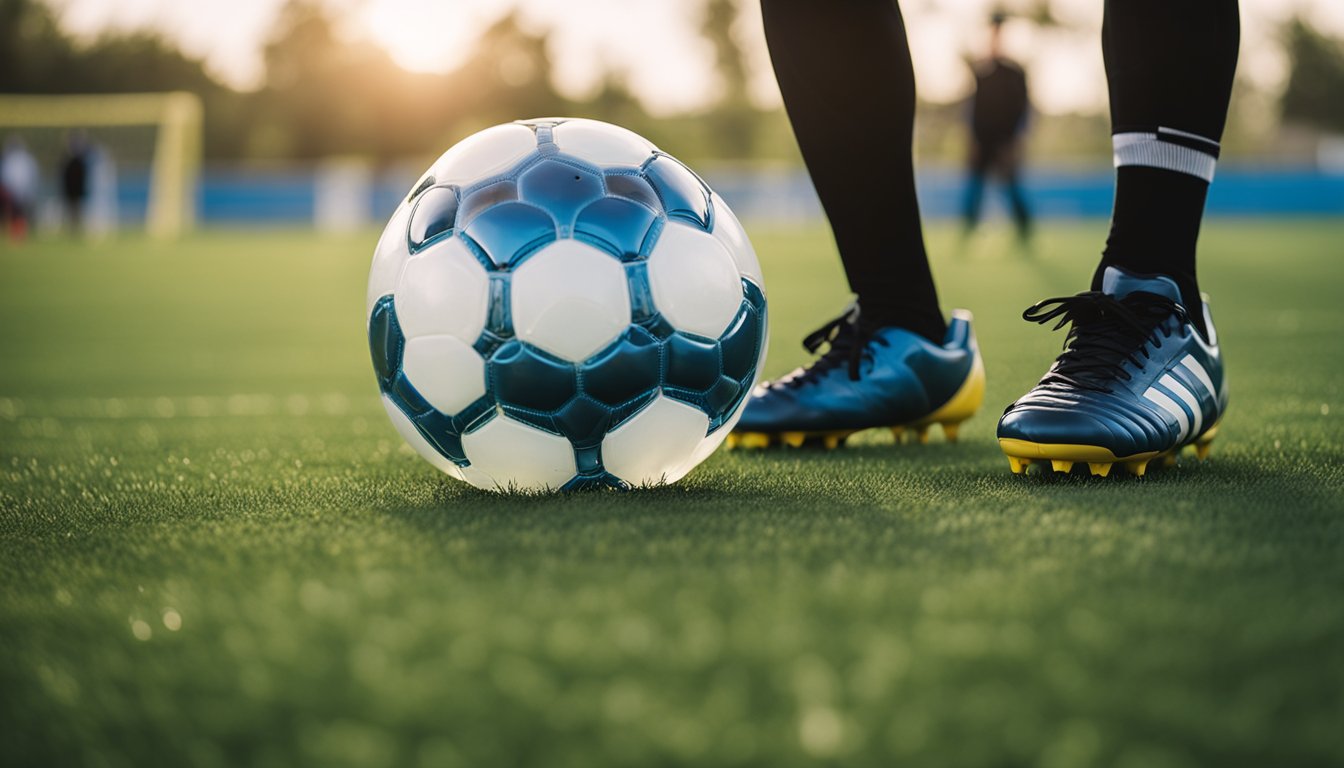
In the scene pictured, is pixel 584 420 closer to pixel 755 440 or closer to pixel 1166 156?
pixel 755 440

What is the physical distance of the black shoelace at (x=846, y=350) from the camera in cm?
227

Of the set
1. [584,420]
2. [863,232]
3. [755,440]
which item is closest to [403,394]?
[584,420]

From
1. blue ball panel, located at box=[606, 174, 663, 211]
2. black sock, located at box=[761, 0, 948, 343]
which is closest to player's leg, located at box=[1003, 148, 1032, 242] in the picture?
black sock, located at box=[761, 0, 948, 343]

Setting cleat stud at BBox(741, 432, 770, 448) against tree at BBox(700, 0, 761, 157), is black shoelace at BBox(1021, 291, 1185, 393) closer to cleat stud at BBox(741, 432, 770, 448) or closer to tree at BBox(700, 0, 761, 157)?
cleat stud at BBox(741, 432, 770, 448)

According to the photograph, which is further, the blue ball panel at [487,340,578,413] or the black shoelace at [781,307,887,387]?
the black shoelace at [781,307,887,387]

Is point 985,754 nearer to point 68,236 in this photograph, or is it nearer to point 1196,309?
point 1196,309

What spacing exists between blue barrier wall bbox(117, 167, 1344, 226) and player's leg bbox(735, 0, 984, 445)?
20.7 metres

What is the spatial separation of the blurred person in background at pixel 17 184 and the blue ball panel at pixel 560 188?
19.2 m

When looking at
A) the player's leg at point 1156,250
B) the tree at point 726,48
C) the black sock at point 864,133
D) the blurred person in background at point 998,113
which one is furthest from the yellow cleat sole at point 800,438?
the tree at point 726,48

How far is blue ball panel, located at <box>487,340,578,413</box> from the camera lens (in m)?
1.70

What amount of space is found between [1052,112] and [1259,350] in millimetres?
34973

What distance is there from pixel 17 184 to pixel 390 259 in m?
21.2

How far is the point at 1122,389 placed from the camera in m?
1.83

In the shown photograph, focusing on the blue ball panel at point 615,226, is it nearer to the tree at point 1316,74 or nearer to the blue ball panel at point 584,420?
the blue ball panel at point 584,420
